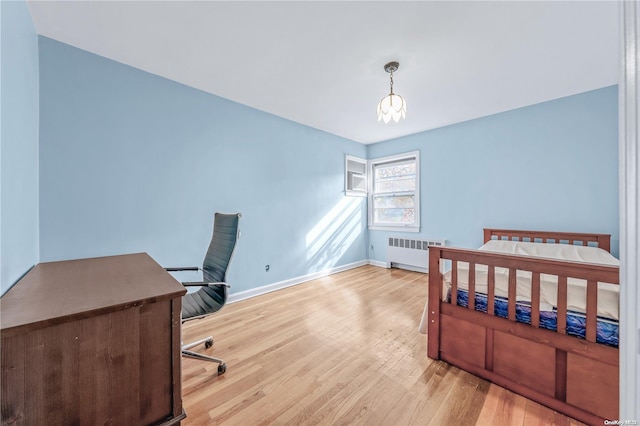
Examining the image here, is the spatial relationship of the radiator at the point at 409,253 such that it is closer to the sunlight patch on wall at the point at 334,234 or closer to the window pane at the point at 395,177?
the sunlight patch on wall at the point at 334,234

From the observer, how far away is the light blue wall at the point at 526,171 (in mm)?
2725

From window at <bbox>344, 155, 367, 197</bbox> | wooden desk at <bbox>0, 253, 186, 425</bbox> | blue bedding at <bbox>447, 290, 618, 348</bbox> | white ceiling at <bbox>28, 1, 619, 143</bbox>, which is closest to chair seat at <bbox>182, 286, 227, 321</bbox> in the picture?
wooden desk at <bbox>0, 253, 186, 425</bbox>

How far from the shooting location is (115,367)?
83 cm

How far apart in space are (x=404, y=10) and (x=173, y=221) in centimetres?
266

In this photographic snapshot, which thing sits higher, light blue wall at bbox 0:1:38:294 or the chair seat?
light blue wall at bbox 0:1:38:294

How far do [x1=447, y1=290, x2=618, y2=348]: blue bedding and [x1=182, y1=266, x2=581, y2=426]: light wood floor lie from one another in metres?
0.45

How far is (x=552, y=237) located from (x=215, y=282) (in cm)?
361

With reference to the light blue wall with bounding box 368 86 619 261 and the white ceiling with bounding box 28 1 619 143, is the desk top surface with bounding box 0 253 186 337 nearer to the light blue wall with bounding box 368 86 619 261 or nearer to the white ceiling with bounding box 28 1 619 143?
the white ceiling with bounding box 28 1 619 143

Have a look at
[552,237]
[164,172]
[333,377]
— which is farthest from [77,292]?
[552,237]

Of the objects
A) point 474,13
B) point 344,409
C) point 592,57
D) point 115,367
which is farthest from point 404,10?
point 344,409

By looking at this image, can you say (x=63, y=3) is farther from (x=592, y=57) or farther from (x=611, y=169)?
(x=611, y=169)

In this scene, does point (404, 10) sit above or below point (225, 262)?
above

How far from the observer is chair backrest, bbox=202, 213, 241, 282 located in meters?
1.85

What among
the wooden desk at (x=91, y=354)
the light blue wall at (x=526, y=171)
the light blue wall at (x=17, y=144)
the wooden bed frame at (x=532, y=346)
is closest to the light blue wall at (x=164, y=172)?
the light blue wall at (x=17, y=144)
